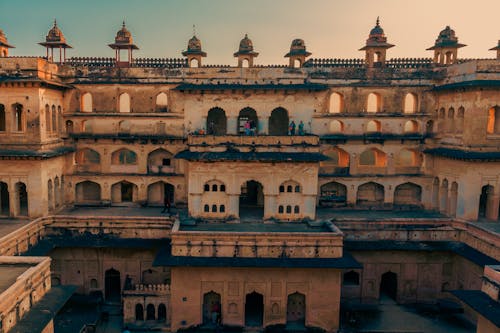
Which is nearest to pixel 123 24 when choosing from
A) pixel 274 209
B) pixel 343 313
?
pixel 274 209

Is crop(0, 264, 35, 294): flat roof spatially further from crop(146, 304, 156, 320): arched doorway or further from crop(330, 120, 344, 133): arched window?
crop(330, 120, 344, 133): arched window

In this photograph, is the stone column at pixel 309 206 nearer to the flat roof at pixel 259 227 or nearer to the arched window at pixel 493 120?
the flat roof at pixel 259 227

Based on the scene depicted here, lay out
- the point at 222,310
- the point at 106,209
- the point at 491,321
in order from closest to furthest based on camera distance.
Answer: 1. the point at 491,321
2. the point at 222,310
3. the point at 106,209

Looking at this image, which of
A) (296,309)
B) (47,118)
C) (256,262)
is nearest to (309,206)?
(256,262)

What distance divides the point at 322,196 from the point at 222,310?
11873 mm

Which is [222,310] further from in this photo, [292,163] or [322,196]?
[322,196]

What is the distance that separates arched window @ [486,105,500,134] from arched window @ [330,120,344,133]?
9.00m

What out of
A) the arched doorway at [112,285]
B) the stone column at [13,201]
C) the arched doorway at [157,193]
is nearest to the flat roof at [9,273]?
the arched doorway at [112,285]

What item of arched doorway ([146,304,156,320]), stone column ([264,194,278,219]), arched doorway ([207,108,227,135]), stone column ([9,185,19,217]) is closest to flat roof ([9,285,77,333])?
arched doorway ([146,304,156,320])

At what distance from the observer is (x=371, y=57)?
29.2 m

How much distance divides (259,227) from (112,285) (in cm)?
1041

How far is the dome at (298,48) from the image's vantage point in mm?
29391

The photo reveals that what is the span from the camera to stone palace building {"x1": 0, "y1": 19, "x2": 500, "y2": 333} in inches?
840

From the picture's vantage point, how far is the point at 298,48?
29500mm
